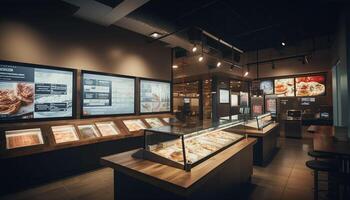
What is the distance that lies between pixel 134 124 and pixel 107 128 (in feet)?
2.43

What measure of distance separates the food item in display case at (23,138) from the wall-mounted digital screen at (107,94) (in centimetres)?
98

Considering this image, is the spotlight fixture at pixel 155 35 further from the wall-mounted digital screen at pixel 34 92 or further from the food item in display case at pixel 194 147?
the food item in display case at pixel 194 147

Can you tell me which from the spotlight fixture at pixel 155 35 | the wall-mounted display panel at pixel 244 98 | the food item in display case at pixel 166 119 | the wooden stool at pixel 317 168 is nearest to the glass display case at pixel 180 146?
the wooden stool at pixel 317 168

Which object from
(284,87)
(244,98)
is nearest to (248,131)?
(284,87)

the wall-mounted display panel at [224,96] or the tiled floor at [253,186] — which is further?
the wall-mounted display panel at [224,96]

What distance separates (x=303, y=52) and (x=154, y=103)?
7183 millimetres

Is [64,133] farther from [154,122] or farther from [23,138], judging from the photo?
[154,122]

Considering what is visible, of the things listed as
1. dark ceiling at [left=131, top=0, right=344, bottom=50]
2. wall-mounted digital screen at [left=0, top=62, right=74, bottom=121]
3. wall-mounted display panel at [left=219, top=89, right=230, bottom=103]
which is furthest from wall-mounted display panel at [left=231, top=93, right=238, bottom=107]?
wall-mounted digital screen at [left=0, top=62, right=74, bottom=121]

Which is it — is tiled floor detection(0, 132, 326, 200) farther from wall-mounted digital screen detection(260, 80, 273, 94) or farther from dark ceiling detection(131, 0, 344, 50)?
wall-mounted digital screen detection(260, 80, 273, 94)

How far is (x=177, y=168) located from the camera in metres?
1.93

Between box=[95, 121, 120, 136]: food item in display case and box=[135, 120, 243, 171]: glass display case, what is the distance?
200cm

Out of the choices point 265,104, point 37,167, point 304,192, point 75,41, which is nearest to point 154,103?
point 75,41

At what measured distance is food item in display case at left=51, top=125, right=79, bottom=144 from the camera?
3.39m

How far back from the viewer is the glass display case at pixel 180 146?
6.54ft
